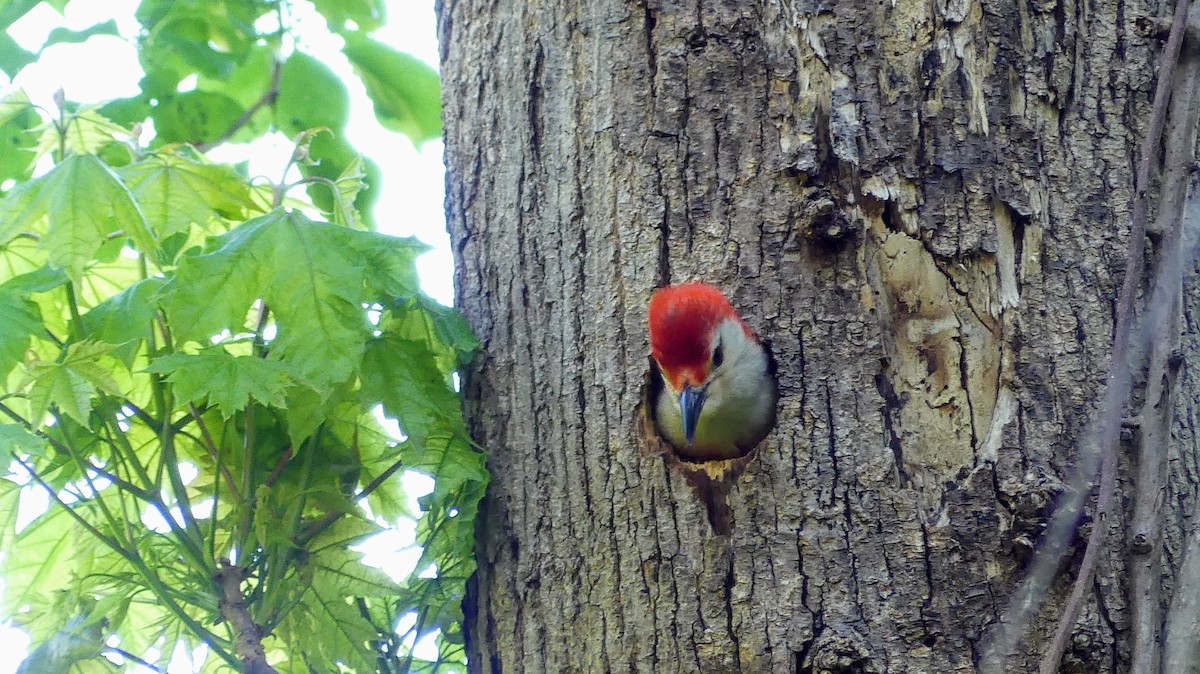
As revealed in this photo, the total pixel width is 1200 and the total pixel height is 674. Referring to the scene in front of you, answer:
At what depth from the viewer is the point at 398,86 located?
115 inches

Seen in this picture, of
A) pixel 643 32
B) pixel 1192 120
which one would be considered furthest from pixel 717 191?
pixel 1192 120

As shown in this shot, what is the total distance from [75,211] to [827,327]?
1328mm

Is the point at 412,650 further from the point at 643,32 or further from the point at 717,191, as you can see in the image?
the point at 643,32

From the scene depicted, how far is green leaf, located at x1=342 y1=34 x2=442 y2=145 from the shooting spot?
290cm

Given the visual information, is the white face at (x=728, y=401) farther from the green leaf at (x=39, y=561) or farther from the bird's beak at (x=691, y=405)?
the green leaf at (x=39, y=561)

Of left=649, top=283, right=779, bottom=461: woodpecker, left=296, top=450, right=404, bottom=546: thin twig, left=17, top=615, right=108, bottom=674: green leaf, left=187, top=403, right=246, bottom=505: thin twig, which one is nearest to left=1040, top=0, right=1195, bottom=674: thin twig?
left=649, top=283, right=779, bottom=461: woodpecker

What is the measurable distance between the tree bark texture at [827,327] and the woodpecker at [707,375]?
54mm

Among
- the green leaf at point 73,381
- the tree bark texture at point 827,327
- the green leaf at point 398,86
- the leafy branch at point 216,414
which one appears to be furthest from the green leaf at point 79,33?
the tree bark texture at point 827,327

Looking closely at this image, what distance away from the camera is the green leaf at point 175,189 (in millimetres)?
2131

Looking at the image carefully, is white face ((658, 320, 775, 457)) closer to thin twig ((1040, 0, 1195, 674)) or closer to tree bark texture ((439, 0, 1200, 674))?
tree bark texture ((439, 0, 1200, 674))

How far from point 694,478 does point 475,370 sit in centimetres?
55

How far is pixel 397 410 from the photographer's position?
193 cm

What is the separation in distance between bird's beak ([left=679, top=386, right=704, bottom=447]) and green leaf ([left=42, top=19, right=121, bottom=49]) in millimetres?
1698

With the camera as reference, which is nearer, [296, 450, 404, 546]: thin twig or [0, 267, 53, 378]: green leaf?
[0, 267, 53, 378]: green leaf
